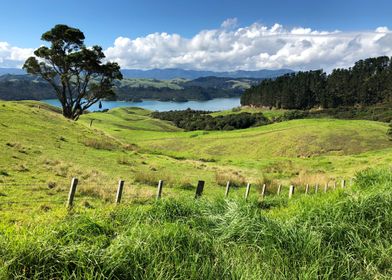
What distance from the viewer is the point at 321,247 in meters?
6.62

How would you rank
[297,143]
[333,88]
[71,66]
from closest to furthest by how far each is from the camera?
[71,66]
[297,143]
[333,88]

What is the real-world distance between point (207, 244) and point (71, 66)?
4407 centimetres

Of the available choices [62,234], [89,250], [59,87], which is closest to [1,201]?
[62,234]

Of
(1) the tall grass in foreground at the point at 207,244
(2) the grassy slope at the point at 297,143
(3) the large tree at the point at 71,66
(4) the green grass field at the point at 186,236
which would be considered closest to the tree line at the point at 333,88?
(2) the grassy slope at the point at 297,143

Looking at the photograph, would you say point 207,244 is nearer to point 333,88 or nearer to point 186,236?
point 186,236

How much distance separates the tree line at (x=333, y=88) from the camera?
131250 millimetres

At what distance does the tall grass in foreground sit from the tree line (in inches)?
5263

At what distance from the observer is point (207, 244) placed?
627 centimetres

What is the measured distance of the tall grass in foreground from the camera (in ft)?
16.2

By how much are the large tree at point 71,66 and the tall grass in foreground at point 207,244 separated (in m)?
40.8

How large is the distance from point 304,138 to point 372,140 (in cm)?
1067

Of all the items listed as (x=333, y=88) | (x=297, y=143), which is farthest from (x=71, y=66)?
(x=333, y=88)

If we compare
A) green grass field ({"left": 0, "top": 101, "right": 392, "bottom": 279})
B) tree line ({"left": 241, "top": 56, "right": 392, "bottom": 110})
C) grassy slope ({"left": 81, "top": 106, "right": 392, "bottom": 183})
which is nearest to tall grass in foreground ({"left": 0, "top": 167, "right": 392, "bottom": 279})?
green grass field ({"left": 0, "top": 101, "right": 392, "bottom": 279})

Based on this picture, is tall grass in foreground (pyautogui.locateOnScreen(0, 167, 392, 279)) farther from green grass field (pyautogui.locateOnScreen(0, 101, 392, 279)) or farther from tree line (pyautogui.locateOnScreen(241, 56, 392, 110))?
tree line (pyautogui.locateOnScreen(241, 56, 392, 110))
